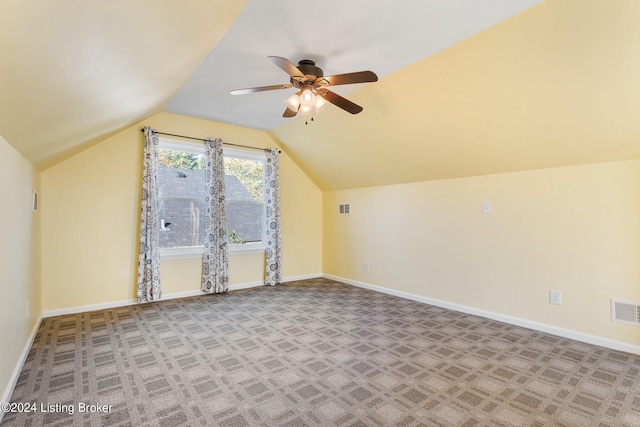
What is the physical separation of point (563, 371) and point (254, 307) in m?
3.17

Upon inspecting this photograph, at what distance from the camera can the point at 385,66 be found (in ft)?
9.27

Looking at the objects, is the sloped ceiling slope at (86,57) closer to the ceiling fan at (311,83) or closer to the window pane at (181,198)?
the ceiling fan at (311,83)

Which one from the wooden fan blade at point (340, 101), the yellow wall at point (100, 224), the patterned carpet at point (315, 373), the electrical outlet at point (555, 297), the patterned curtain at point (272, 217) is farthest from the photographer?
the patterned curtain at point (272, 217)

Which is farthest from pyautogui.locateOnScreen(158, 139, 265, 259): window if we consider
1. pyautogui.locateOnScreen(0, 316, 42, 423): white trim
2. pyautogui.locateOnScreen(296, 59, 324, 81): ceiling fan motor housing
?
pyautogui.locateOnScreen(296, 59, 324, 81): ceiling fan motor housing

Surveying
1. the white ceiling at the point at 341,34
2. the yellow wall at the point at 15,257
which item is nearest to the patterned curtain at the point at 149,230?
the yellow wall at the point at 15,257

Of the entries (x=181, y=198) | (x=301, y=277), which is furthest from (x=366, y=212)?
(x=181, y=198)

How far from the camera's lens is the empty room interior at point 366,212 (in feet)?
6.17

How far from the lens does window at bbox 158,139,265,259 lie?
4.45m

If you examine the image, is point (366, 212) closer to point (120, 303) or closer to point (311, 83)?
point (311, 83)

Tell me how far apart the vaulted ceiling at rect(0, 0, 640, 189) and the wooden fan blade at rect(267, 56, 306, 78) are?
0.90 ft

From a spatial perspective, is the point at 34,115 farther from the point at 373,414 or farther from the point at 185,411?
the point at 373,414

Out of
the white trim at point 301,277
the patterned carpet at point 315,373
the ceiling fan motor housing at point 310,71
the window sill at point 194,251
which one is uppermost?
the ceiling fan motor housing at point 310,71

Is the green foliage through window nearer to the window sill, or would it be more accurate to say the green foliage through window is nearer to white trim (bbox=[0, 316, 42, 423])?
the window sill

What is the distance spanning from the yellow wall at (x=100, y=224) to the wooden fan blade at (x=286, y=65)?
109 inches
